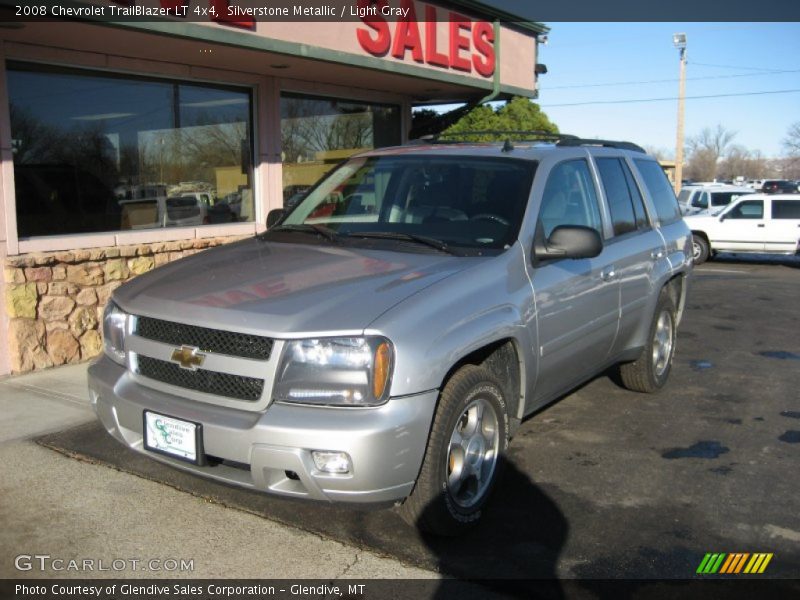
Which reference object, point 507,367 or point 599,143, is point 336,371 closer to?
point 507,367

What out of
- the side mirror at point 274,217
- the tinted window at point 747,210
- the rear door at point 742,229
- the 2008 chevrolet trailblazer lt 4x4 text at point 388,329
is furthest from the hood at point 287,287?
the tinted window at point 747,210

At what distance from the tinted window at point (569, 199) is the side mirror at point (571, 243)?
0.81ft

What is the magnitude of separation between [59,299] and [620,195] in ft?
16.0

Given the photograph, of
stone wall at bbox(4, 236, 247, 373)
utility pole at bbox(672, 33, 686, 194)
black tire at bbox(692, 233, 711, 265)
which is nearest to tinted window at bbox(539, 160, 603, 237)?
stone wall at bbox(4, 236, 247, 373)

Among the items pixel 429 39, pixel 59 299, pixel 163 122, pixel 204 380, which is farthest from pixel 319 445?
pixel 429 39

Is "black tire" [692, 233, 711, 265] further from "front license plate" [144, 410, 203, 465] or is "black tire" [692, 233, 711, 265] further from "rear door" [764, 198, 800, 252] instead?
"front license plate" [144, 410, 203, 465]

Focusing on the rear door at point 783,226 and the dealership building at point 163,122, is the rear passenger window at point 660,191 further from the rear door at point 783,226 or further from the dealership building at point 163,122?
the rear door at point 783,226

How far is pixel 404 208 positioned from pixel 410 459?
1.94 meters

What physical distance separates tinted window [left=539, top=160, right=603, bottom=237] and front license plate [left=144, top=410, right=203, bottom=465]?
7.38 feet

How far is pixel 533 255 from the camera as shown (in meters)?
4.29

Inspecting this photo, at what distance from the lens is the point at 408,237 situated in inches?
173

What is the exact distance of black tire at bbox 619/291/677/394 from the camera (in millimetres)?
6059

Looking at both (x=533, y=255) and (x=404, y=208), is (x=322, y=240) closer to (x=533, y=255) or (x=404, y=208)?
(x=404, y=208)

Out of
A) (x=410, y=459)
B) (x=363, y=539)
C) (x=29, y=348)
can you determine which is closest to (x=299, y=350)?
(x=410, y=459)
